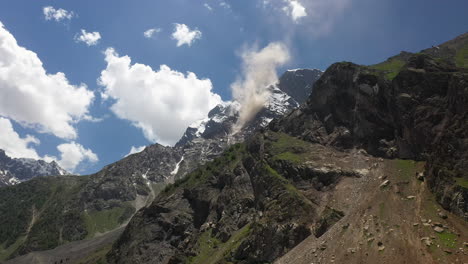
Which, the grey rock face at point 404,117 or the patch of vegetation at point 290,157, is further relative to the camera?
the patch of vegetation at point 290,157

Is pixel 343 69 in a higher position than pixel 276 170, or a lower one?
higher

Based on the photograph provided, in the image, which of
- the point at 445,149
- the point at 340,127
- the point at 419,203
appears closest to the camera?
the point at 419,203

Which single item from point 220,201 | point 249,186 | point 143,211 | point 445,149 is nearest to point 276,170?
point 249,186

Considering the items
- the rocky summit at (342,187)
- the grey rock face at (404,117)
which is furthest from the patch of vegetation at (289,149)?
the grey rock face at (404,117)

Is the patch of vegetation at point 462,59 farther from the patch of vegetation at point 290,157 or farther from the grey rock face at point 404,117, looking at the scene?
the patch of vegetation at point 290,157

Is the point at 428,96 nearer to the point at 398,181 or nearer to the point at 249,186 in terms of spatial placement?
the point at 398,181

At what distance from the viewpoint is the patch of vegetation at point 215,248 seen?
9544 centimetres

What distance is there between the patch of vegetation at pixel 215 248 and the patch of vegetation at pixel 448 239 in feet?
162

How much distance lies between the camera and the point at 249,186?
127938 millimetres

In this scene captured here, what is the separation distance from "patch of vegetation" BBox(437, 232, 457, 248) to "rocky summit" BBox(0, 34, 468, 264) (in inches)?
5.5

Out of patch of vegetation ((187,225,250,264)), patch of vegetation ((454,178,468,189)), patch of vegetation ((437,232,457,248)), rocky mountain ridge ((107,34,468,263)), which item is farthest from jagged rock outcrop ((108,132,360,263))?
patch of vegetation ((454,178,468,189))

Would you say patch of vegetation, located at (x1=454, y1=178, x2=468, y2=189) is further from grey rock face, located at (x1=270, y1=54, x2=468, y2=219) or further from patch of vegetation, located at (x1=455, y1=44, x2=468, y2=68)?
Result: patch of vegetation, located at (x1=455, y1=44, x2=468, y2=68)

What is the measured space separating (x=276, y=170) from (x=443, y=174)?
52.9m

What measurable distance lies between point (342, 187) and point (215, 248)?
40.7 metres
